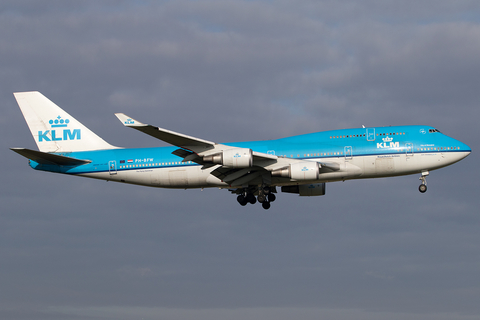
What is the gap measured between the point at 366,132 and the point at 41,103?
2973 centimetres

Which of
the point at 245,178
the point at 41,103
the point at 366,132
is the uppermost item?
the point at 41,103

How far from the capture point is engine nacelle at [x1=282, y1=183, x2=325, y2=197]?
48.6m

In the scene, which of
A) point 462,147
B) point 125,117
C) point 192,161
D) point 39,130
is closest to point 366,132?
point 462,147

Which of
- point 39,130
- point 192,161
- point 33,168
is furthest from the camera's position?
point 39,130

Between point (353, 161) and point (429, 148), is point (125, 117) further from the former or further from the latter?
point (429, 148)

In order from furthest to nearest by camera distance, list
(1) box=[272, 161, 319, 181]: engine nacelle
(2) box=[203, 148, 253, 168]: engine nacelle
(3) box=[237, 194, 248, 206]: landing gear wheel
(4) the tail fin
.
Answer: (4) the tail fin < (3) box=[237, 194, 248, 206]: landing gear wheel < (1) box=[272, 161, 319, 181]: engine nacelle < (2) box=[203, 148, 253, 168]: engine nacelle

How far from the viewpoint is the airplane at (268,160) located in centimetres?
4206

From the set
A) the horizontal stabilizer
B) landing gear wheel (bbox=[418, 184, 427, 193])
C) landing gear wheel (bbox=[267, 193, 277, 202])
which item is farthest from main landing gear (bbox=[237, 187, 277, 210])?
the horizontal stabilizer

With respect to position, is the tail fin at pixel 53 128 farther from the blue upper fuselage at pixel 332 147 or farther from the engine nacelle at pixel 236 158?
the engine nacelle at pixel 236 158

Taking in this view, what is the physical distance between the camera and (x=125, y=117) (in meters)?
37.2

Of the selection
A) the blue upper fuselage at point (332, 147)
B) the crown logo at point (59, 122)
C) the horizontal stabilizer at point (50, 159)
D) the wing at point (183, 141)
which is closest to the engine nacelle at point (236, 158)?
the wing at point (183, 141)

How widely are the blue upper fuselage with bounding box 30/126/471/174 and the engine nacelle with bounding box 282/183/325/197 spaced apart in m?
5.02

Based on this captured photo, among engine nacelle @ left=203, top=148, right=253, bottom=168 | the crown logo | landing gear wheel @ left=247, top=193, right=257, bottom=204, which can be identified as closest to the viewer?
engine nacelle @ left=203, top=148, right=253, bottom=168

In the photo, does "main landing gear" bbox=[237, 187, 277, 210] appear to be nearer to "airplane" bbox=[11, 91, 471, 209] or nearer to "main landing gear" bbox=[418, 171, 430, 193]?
"airplane" bbox=[11, 91, 471, 209]
